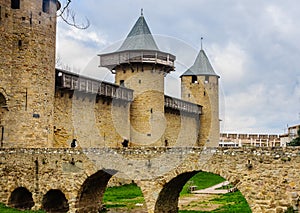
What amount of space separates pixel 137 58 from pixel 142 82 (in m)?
1.75

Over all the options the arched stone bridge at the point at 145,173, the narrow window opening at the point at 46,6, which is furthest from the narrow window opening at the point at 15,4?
the arched stone bridge at the point at 145,173

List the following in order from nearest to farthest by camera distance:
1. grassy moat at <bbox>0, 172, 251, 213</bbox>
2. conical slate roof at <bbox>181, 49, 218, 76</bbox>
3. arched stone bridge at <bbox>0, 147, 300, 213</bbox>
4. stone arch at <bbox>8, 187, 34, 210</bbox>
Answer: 1. arched stone bridge at <bbox>0, 147, 300, 213</bbox>
2. stone arch at <bbox>8, 187, 34, 210</bbox>
3. grassy moat at <bbox>0, 172, 251, 213</bbox>
4. conical slate roof at <bbox>181, 49, 218, 76</bbox>

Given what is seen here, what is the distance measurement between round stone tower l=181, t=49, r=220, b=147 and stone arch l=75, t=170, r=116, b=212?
26127 millimetres

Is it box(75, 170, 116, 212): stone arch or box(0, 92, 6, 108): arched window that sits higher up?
box(0, 92, 6, 108): arched window

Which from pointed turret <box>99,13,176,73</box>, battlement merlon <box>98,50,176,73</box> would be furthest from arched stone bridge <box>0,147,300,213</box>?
pointed turret <box>99,13,176,73</box>

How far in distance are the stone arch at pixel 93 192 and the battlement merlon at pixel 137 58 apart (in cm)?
1521

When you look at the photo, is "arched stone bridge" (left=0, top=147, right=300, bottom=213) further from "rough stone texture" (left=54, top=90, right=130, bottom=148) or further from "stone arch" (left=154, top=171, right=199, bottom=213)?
"rough stone texture" (left=54, top=90, right=130, bottom=148)

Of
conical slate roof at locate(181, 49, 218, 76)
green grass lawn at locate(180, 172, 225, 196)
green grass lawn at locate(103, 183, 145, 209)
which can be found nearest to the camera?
green grass lawn at locate(103, 183, 145, 209)

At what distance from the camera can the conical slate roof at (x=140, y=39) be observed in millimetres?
32953

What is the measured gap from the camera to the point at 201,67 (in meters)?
44.1

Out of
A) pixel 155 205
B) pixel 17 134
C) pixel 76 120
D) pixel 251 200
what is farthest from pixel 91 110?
pixel 251 200

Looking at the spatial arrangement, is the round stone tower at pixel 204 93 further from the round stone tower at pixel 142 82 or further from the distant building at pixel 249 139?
the distant building at pixel 249 139

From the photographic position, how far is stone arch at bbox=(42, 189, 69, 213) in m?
17.8

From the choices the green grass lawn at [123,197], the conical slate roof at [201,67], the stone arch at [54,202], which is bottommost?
the green grass lawn at [123,197]
